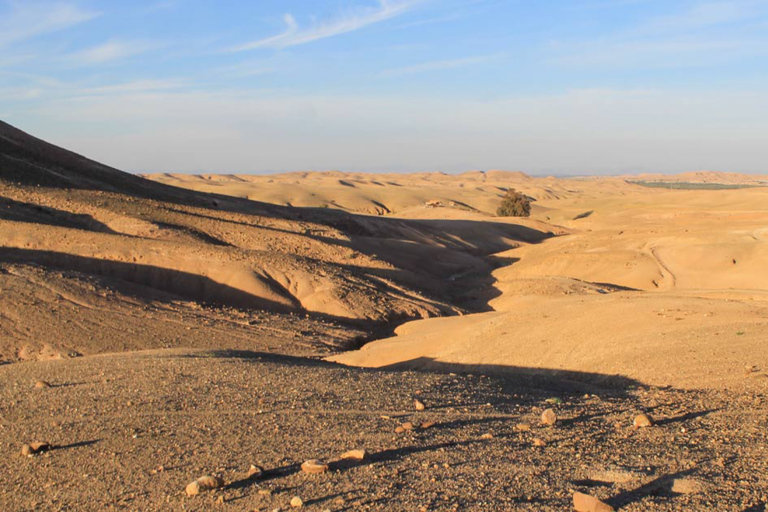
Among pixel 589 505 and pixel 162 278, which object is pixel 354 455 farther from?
pixel 162 278

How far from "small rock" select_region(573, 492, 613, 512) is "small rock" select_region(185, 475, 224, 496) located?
9.48 feet

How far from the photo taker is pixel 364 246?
29.7m

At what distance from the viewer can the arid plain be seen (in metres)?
5.90

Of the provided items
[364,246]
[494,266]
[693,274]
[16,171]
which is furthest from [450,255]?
[16,171]

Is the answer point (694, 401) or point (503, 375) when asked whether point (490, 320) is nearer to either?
point (503, 375)

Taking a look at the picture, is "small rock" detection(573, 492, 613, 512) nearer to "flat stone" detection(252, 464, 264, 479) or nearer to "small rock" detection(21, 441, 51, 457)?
"flat stone" detection(252, 464, 264, 479)

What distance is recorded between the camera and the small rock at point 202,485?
220 inches

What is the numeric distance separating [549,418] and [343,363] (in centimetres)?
807

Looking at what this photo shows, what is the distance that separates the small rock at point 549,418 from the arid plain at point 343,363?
8.8 inches

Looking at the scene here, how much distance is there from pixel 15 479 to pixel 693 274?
88.6ft

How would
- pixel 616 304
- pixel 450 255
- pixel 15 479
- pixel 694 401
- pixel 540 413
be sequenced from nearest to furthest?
pixel 15 479 → pixel 540 413 → pixel 694 401 → pixel 616 304 → pixel 450 255

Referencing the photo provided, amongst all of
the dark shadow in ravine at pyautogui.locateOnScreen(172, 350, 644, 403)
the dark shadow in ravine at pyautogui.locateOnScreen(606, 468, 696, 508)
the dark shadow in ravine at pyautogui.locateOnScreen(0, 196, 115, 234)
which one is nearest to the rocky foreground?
the dark shadow in ravine at pyautogui.locateOnScreen(606, 468, 696, 508)

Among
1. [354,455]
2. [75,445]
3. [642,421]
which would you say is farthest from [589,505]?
[75,445]

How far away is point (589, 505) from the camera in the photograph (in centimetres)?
512
